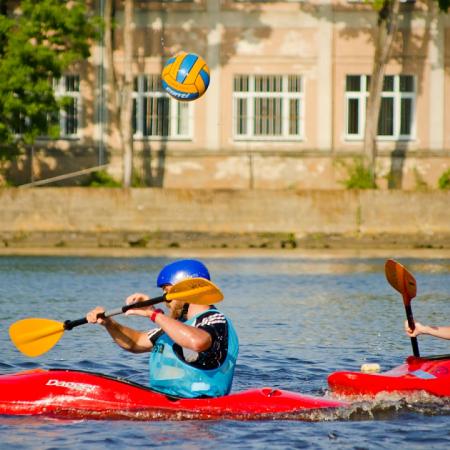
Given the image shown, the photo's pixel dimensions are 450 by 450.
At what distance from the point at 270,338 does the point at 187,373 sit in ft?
21.1

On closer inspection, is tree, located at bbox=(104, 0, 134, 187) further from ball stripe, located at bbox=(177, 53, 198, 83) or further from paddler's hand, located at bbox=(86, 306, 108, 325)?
paddler's hand, located at bbox=(86, 306, 108, 325)

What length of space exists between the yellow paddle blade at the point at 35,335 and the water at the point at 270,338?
0.88 m

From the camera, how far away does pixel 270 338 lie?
55.6 feet

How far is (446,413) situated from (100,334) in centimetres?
696

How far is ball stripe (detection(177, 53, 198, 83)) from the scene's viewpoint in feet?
77.3

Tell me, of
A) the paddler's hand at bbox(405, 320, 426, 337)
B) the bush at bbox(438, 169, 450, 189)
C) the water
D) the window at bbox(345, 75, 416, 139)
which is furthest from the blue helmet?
the window at bbox(345, 75, 416, 139)

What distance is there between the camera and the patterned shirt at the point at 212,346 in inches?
406

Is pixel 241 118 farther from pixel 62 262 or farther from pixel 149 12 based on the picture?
pixel 62 262

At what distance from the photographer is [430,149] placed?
36969mm

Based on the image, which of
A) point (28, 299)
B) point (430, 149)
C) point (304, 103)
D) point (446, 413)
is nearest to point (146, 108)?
point (304, 103)

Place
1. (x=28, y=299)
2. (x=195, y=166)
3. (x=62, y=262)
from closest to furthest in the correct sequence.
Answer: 1. (x=28, y=299)
2. (x=62, y=262)
3. (x=195, y=166)

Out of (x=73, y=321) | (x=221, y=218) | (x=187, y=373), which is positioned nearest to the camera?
(x=187, y=373)

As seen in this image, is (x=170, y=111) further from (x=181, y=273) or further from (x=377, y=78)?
(x=181, y=273)

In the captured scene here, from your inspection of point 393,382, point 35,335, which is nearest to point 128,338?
point 35,335
